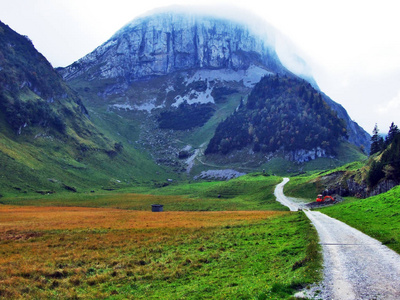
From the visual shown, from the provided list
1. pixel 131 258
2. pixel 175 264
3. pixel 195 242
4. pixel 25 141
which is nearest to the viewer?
pixel 175 264

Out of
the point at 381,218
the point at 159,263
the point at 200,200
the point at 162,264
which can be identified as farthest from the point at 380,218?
the point at 200,200

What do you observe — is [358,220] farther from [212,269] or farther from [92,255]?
[92,255]

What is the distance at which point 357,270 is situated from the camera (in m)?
17.2

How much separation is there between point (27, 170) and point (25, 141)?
4098 cm

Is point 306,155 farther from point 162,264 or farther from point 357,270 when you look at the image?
point 357,270

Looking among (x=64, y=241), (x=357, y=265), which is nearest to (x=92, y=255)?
(x=64, y=241)

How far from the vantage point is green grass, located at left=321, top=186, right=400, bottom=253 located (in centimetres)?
2496

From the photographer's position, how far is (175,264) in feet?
79.4

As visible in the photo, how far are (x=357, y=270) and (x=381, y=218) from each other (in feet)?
70.4

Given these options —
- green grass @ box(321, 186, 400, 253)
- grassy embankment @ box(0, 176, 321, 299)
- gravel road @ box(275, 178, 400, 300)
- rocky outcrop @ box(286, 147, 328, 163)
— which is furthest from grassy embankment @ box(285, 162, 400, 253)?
rocky outcrop @ box(286, 147, 328, 163)

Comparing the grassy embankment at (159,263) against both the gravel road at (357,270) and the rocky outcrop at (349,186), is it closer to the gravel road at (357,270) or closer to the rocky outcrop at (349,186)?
the gravel road at (357,270)

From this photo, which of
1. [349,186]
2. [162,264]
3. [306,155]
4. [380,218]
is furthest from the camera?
[306,155]

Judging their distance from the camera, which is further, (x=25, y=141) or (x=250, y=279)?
(x=25, y=141)

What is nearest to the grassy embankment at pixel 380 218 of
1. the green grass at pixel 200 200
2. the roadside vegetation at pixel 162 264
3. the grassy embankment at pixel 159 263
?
the roadside vegetation at pixel 162 264
